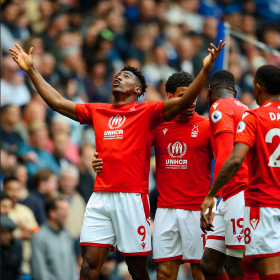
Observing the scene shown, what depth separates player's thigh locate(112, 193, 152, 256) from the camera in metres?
4.96

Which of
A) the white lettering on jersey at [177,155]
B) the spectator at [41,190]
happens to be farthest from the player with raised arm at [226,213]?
the spectator at [41,190]

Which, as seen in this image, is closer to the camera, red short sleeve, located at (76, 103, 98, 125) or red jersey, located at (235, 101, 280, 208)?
red jersey, located at (235, 101, 280, 208)

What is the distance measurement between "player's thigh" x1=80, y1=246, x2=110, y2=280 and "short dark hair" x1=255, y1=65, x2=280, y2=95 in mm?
2260

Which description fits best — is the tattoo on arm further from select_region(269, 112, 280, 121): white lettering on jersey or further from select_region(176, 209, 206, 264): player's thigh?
select_region(176, 209, 206, 264): player's thigh

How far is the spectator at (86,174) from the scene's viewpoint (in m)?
8.86

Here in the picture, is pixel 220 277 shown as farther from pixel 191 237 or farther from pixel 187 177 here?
pixel 187 177

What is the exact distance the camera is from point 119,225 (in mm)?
4965

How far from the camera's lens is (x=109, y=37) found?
1207 centimetres

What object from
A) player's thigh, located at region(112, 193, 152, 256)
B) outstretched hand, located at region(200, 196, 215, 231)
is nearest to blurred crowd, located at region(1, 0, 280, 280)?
player's thigh, located at region(112, 193, 152, 256)

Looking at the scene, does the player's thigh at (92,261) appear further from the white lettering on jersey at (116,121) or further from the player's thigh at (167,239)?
the white lettering on jersey at (116,121)

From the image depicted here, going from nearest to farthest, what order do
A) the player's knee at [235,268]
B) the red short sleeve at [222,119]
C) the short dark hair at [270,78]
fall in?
the short dark hair at [270,78] → the red short sleeve at [222,119] → the player's knee at [235,268]

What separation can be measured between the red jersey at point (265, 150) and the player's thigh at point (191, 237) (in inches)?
45.2

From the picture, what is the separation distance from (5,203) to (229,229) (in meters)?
3.85

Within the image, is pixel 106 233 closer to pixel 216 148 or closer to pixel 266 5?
pixel 216 148
